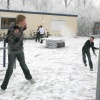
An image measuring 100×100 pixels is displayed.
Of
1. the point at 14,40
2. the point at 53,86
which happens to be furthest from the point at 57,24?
the point at 14,40

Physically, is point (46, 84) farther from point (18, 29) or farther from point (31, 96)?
point (18, 29)

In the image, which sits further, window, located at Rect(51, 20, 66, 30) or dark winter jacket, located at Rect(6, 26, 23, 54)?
window, located at Rect(51, 20, 66, 30)

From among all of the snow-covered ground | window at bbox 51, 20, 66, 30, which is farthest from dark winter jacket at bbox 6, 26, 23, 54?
window at bbox 51, 20, 66, 30

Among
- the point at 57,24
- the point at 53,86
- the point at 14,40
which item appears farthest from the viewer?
the point at 57,24

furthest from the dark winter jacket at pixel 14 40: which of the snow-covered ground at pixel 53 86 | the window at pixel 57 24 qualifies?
the window at pixel 57 24

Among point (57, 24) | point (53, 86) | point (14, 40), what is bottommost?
point (53, 86)

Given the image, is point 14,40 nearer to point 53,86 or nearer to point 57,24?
point 53,86

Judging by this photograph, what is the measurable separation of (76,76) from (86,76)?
308 mm

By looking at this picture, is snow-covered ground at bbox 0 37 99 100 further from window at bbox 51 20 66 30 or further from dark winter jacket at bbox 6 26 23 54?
window at bbox 51 20 66 30

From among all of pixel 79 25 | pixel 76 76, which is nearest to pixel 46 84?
pixel 76 76

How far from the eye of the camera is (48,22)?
26.7 m

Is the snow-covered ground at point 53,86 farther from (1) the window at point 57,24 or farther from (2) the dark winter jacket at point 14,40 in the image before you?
(1) the window at point 57,24

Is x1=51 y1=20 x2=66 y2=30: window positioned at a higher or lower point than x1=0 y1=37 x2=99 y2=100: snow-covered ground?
higher

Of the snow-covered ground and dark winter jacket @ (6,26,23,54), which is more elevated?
dark winter jacket @ (6,26,23,54)
